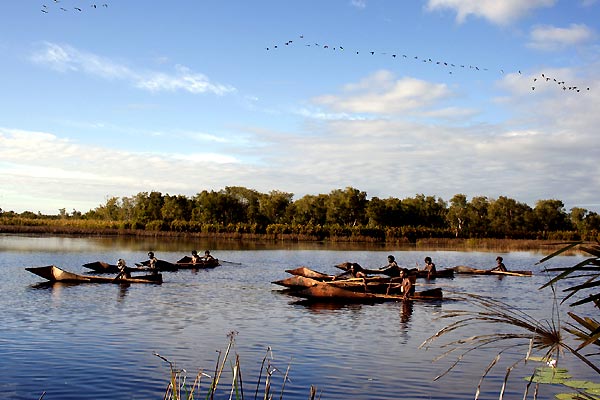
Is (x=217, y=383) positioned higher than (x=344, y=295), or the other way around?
(x=217, y=383)

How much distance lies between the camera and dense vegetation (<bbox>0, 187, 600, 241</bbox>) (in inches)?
3076

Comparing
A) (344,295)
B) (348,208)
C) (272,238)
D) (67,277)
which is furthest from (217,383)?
(348,208)

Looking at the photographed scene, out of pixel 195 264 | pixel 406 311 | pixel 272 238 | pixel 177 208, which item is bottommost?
pixel 406 311

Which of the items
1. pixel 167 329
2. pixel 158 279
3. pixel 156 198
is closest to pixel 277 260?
pixel 158 279

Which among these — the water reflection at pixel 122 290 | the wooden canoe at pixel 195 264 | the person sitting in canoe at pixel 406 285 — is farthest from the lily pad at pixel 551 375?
the wooden canoe at pixel 195 264

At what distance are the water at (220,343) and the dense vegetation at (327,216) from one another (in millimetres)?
53001

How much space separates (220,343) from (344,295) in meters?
7.17

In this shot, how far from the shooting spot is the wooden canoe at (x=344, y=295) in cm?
2009

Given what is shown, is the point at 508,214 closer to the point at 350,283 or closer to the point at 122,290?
the point at 350,283

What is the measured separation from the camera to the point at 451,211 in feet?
399

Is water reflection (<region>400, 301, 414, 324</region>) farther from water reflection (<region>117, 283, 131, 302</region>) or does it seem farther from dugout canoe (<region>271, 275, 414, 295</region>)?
water reflection (<region>117, 283, 131, 302</region>)

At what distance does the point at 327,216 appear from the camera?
4156 inches

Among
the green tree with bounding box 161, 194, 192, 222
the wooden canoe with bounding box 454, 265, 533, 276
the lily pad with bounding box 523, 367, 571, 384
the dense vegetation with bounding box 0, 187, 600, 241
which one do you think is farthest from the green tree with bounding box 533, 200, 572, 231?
the lily pad with bounding box 523, 367, 571, 384

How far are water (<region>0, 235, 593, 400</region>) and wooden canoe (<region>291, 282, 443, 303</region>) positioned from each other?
0.34 m
